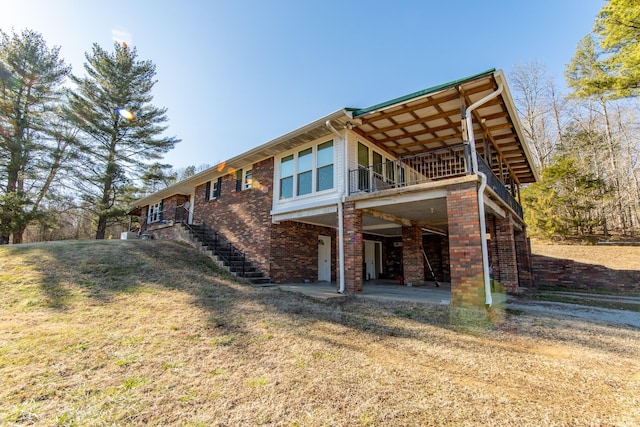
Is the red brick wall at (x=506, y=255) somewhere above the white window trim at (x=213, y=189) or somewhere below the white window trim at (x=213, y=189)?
below

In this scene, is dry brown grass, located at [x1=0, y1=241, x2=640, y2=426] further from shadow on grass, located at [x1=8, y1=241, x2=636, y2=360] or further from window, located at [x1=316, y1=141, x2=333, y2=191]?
window, located at [x1=316, y1=141, x2=333, y2=191]

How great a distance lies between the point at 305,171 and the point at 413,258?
522 cm

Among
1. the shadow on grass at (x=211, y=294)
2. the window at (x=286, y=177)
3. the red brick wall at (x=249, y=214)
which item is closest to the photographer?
the shadow on grass at (x=211, y=294)

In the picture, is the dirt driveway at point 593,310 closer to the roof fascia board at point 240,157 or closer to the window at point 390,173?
the window at point 390,173

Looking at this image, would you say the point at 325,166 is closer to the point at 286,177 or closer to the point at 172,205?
the point at 286,177

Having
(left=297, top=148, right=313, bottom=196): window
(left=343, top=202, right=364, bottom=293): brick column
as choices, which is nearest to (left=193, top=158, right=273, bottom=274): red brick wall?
(left=297, top=148, right=313, bottom=196): window

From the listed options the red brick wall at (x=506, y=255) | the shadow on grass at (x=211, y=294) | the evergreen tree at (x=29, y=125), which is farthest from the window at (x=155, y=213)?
the red brick wall at (x=506, y=255)

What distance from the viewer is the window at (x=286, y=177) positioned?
10033 mm

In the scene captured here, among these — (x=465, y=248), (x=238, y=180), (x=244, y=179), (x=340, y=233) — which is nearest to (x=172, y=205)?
(x=238, y=180)

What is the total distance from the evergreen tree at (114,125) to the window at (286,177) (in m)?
15.9

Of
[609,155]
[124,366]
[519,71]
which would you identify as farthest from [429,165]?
[519,71]

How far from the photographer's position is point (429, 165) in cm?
1175

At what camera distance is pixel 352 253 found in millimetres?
7945

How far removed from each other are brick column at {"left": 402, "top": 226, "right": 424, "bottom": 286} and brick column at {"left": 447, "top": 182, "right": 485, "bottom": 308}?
4399mm
